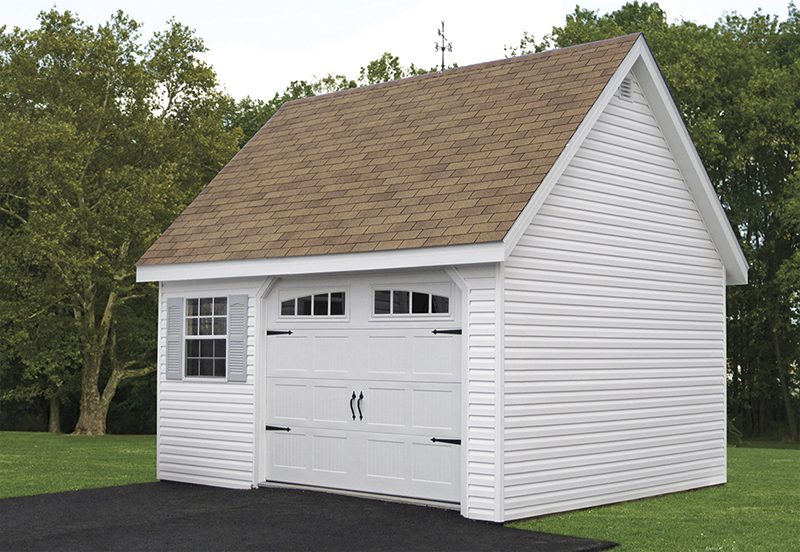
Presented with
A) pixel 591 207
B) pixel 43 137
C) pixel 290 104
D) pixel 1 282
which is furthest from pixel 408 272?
pixel 1 282

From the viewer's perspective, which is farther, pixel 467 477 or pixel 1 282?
pixel 1 282

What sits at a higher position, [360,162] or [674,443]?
[360,162]

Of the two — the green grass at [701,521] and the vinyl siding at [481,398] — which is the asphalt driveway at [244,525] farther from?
the green grass at [701,521]

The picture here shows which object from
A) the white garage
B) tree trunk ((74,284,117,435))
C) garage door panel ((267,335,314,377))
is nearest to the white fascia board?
the white garage

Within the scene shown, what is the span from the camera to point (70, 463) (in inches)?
730

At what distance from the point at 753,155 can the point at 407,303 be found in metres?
23.2

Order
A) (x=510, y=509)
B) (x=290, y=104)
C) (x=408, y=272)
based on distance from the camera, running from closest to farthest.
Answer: (x=510, y=509) → (x=408, y=272) → (x=290, y=104)

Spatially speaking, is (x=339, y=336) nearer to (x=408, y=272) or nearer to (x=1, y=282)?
(x=408, y=272)

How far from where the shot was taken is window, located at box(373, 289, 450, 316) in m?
12.2

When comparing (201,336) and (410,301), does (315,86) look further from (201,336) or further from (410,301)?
(410,301)

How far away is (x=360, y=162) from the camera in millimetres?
14227

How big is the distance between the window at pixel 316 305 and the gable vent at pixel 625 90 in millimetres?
3924

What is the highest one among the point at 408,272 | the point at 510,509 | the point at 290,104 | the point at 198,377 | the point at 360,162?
the point at 290,104

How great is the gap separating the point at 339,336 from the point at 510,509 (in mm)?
3005
